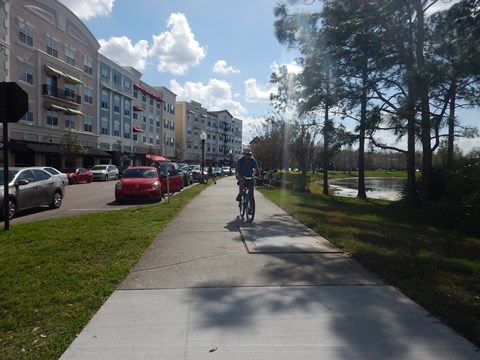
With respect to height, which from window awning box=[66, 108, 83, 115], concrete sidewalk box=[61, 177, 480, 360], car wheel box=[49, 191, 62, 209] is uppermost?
window awning box=[66, 108, 83, 115]

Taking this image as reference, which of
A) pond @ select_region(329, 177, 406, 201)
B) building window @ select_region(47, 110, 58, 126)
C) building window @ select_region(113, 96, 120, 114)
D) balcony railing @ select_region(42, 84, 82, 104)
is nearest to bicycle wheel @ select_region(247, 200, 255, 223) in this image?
pond @ select_region(329, 177, 406, 201)

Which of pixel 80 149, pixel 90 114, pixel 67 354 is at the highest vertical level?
pixel 90 114

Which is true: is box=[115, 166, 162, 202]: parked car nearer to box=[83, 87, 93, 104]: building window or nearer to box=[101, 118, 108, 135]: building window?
box=[83, 87, 93, 104]: building window

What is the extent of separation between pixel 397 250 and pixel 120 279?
4.39 meters

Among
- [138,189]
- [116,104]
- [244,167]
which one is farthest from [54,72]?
[244,167]

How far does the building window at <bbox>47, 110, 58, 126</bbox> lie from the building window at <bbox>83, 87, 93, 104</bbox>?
246 inches

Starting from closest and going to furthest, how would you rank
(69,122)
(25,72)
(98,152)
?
(25,72) → (69,122) → (98,152)

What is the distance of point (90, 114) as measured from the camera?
44.8 meters

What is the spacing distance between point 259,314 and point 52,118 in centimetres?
3895

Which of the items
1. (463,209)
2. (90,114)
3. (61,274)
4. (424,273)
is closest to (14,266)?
(61,274)

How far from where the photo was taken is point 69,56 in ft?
131

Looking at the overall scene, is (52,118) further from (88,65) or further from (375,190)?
(375,190)

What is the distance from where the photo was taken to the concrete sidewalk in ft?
9.72

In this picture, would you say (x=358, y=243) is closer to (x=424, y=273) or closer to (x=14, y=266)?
(x=424, y=273)
